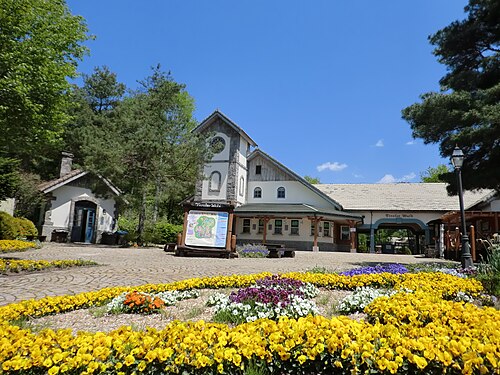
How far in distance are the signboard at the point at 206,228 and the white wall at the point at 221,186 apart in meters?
13.6

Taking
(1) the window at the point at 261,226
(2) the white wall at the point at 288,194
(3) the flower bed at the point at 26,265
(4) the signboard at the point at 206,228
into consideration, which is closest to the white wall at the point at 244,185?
(2) the white wall at the point at 288,194

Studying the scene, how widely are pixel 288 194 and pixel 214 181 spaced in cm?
659

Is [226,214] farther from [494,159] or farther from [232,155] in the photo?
[232,155]

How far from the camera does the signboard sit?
16016 mm

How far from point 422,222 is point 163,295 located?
1134 inches

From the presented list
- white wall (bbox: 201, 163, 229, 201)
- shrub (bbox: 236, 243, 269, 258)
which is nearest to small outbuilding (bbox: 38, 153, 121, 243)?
white wall (bbox: 201, 163, 229, 201)

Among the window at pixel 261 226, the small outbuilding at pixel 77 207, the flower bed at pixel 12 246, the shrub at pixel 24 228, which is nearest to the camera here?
the flower bed at pixel 12 246

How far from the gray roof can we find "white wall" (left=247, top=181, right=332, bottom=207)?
3.07 metres

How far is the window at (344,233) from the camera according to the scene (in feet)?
100

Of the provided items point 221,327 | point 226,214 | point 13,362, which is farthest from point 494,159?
point 13,362

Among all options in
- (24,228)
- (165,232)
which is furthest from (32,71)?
(165,232)

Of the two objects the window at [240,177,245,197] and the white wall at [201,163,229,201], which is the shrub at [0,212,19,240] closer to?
the white wall at [201,163,229,201]

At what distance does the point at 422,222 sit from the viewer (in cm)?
2956

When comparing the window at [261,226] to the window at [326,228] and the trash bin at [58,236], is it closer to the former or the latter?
the window at [326,228]
